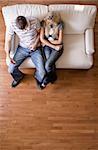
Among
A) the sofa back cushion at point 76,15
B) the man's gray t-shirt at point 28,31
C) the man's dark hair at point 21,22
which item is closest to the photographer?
the man's dark hair at point 21,22

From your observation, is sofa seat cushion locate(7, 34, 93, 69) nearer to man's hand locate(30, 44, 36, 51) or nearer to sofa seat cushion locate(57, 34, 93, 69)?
sofa seat cushion locate(57, 34, 93, 69)

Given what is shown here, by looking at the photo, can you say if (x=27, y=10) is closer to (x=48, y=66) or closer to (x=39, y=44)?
(x=39, y=44)

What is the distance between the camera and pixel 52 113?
3561mm

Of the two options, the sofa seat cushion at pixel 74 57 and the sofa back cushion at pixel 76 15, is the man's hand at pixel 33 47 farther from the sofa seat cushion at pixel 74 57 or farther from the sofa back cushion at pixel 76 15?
the sofa back cushion at pixel 76 15

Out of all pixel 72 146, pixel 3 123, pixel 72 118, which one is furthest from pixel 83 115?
pixel 3 123

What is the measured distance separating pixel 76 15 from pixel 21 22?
2.05 feet

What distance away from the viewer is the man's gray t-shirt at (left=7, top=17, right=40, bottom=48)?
10.7 ft

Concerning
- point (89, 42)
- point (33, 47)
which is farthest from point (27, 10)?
point (89, 42)

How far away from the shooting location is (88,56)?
3475mm

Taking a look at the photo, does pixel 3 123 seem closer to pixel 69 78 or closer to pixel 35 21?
pixel 69 78

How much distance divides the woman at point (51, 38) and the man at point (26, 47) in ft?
0.21

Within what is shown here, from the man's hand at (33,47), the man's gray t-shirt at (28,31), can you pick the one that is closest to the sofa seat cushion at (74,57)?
the man's hand at (33,47)

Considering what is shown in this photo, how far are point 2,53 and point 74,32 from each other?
0.90 m

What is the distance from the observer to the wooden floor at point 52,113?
135 inches
